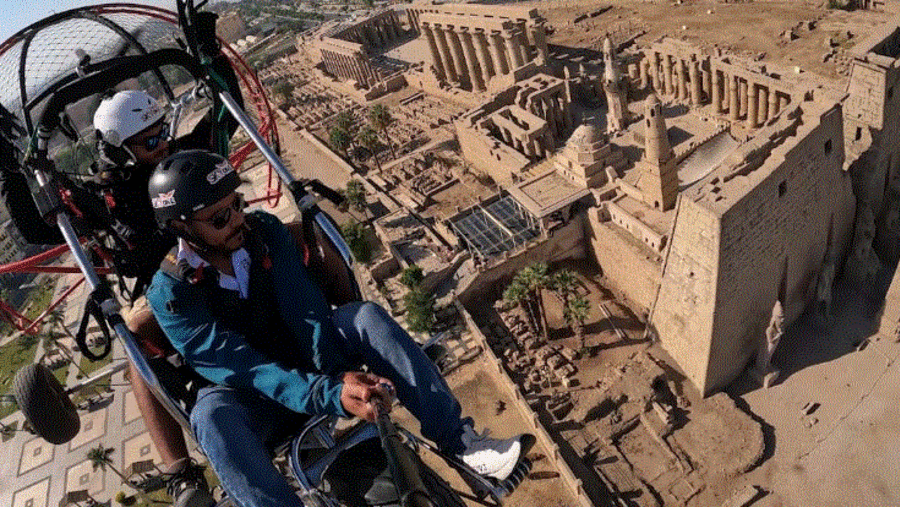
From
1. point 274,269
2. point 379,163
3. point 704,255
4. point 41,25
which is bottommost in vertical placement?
point 379,163

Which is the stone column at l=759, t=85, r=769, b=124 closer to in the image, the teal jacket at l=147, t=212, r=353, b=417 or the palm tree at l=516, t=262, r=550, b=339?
the palm tree at l=516, t=262, r=550, b=339

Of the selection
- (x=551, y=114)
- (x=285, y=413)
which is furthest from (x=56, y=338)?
(x=285, y=413)

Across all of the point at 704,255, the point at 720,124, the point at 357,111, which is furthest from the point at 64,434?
the point at 357,111

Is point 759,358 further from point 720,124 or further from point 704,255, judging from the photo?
point 720,124

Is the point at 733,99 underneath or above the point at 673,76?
underneath

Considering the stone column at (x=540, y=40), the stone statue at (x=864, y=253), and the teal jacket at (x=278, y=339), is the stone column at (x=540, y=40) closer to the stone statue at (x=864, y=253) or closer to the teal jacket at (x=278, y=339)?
the stone statue at (x=864, y=253)

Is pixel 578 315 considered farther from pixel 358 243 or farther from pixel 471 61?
pixel 471 61
